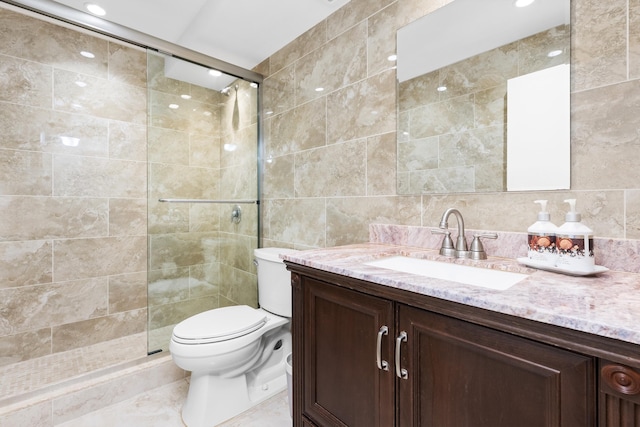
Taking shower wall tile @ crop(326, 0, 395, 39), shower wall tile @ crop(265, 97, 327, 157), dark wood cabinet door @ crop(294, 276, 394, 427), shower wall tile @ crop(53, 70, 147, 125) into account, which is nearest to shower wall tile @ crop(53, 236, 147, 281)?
shower wall tile @ crop(53, 70, 147, 125)

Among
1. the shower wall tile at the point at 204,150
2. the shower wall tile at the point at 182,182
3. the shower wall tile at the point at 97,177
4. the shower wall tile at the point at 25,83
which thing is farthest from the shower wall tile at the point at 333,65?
the shower wall tile at the point at 25,83

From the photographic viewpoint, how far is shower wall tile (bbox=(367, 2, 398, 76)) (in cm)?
149

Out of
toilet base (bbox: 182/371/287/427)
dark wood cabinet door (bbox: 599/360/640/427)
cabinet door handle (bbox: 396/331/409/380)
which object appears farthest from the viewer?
toilet base (bbox: 182/371/287/427)

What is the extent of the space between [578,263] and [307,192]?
1.41 m

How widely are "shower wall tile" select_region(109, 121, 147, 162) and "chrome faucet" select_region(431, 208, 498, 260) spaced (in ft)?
7.52

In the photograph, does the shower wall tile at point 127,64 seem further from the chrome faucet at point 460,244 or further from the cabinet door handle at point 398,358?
the cabinet door handle at point 398,358

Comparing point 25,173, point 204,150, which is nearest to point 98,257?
point 25,173

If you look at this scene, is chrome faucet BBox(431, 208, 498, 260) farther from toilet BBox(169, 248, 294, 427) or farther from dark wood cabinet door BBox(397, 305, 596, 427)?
toilet BBox(169, 248, 294, 427)

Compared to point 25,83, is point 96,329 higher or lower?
lower

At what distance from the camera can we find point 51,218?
2049 millimetres

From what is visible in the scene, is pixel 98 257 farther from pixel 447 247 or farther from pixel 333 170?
pixel 447 247

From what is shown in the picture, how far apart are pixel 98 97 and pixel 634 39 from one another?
2858 millimetres

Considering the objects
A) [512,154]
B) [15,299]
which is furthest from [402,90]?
[15,299]

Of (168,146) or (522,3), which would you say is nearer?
(522,3)
